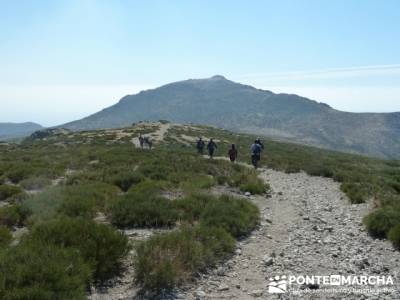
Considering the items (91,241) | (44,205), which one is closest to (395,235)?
(91,241)

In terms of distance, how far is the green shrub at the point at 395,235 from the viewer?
11.2 metres

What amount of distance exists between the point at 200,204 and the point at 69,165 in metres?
15.5

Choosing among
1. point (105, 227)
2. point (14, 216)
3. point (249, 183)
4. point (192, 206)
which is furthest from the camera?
point (249, 183)

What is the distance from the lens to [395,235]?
11367 mm

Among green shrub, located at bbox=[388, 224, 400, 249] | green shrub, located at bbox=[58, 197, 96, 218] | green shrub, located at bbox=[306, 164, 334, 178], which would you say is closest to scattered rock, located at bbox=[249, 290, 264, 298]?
green shrub, located at bbox=[388, 224, 400, 249]

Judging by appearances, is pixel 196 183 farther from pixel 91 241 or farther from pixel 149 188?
pixel 91 241

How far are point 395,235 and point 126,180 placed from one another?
12194 mm

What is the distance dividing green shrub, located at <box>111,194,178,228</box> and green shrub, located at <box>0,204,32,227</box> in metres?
2.70

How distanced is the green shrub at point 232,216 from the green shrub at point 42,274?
5.21 metres

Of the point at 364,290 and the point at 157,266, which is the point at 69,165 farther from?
the point at 364,290

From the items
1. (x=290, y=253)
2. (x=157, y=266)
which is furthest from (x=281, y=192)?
(x=157, y=266)

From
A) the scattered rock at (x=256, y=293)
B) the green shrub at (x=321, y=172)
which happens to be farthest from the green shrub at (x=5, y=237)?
the green shrub at (x=321, y=172)

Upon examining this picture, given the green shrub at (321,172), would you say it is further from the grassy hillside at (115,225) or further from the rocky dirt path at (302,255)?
the rocky dirt path at (302,255)

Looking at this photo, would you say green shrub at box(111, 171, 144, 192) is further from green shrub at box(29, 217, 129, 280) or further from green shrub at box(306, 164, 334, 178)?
green shrub at box(306, 164, 334, 178)
